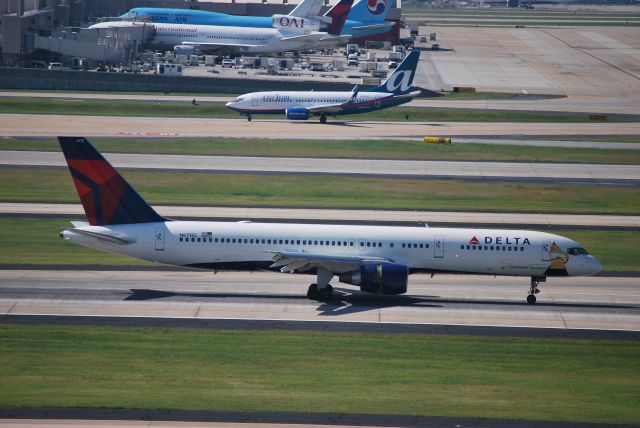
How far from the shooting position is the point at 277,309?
47750 mm

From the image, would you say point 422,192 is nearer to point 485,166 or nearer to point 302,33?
point 485,166

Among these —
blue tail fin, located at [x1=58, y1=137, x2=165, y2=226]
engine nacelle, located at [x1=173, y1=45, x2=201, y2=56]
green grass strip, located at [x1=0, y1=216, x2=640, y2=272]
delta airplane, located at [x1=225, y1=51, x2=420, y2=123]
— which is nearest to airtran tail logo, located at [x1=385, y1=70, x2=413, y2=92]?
delta airplane, located at [x1=225, y1=51, x2=420, y2=123]

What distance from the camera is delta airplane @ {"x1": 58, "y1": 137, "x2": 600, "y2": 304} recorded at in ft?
163

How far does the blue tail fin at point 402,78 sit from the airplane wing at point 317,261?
62.6 m

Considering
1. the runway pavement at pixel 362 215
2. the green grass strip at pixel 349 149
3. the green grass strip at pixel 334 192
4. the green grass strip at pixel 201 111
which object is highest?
the green grass strip at pixel 201 111

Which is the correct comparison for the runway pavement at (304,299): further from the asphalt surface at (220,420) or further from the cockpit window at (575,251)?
the asphalt surface at (220,420)

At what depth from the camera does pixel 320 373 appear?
38719 millimetres

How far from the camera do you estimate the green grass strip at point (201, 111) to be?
109938mm

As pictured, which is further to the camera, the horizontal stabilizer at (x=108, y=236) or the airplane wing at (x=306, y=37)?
the airplane wing at (x=306, y=37)

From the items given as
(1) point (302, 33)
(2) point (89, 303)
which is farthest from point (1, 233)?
(1) point (302, 33)

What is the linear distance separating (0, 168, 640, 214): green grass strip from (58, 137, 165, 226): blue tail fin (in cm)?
2009

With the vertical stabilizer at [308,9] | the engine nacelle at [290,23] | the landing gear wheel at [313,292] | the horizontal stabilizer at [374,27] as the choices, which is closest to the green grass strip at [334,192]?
the landing gear wheel at [313,292]

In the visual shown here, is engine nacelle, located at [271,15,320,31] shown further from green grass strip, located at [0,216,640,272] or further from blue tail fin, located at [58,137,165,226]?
blue tail fin, located at [58,137,165,226]

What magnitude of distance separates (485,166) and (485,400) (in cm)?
5398
